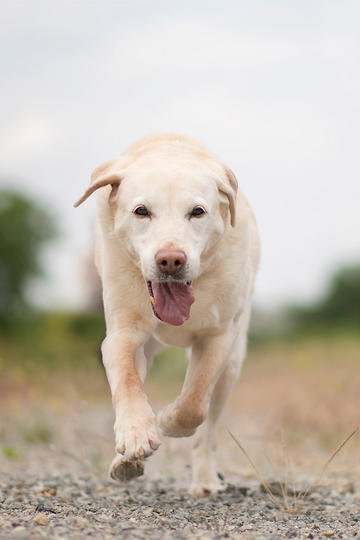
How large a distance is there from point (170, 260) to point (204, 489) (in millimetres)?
2515

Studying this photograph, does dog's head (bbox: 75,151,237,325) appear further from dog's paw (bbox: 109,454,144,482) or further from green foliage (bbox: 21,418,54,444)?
green foliage (bbox: 21,418,54,444)

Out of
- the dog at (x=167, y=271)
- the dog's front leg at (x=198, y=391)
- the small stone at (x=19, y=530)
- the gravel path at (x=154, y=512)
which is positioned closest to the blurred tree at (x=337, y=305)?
the gravel path at (x=154, y=512)

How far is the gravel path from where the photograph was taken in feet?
14.3

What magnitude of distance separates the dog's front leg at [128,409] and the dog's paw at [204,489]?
1.24 m

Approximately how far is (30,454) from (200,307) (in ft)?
15.9

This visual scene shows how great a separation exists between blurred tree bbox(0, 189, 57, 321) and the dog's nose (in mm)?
27107

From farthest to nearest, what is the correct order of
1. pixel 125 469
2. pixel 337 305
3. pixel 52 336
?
pixel 337 305 < pixel 52 336 < pixel 125 469

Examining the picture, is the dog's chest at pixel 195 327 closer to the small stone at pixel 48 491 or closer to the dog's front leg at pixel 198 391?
the dog's front leg at pixel 198 391

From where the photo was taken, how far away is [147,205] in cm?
472

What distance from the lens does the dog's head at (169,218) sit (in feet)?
14.9

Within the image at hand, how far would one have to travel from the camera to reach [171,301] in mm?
4848

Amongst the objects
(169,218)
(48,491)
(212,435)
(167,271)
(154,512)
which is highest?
(169,218)

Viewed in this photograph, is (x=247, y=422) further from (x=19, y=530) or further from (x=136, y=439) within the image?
(x=19, y=530)

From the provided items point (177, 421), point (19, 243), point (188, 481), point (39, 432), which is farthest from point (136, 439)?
Answer: point (19, 243)
